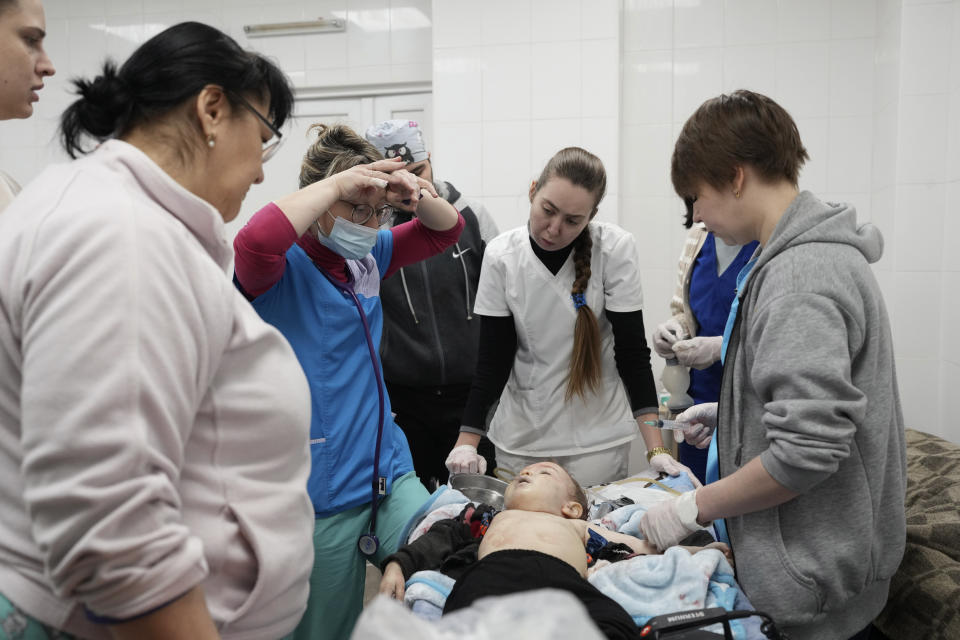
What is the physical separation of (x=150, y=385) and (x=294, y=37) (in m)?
4.27

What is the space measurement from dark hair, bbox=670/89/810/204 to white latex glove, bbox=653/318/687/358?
990 millimetres

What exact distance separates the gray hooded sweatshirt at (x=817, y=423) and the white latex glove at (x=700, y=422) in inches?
22.7

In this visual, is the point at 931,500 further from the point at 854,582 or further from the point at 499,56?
the point at 499,56

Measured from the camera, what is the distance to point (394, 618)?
680 millimetres

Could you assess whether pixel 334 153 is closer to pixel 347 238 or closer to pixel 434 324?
Result: pixel 347 238

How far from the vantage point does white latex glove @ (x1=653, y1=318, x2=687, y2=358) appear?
2.33m

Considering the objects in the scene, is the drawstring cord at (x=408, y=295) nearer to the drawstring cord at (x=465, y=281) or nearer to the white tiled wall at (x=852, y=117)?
the drawstring cord at (x=465, y=281)

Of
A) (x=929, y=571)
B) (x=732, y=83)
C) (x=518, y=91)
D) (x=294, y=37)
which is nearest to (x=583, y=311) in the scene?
→ (x=929, y=571)

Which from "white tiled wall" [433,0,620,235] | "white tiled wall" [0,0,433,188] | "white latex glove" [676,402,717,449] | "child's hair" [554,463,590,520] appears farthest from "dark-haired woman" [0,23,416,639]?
"white tiled wall" [0,0,433,188]

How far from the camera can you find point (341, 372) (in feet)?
5.60

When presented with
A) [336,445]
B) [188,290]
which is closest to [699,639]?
[336,445]

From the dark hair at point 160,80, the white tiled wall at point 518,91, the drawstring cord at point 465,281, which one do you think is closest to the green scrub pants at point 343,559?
the dark hair at point 160,80

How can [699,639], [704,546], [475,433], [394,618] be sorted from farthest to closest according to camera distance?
[475,433] < [704,546] < [699,639] < [394,618]

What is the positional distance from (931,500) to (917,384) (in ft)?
4.60
